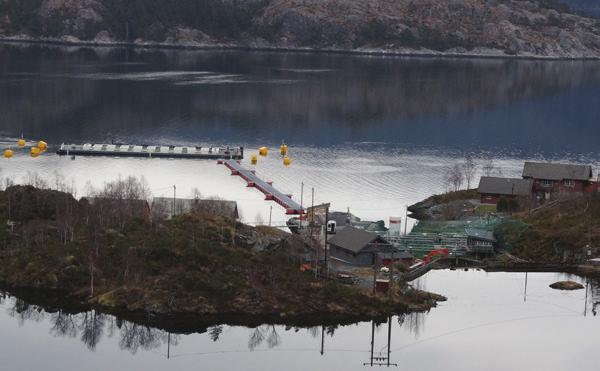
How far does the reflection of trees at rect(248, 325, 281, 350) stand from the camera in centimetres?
4000

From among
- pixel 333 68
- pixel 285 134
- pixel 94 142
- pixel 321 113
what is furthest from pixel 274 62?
pixel 94 142

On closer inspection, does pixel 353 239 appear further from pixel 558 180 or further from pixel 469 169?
pixel 469 169

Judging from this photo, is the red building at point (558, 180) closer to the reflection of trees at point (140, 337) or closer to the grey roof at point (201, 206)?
the grey roof at point (201, 206)

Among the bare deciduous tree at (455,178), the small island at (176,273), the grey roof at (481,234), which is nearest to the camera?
the small island at (176,273)

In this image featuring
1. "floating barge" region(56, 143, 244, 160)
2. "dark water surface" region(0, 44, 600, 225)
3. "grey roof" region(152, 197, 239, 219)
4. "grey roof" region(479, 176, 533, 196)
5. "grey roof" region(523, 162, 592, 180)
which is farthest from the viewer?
"floating barge" region(56, 143, 244, 160)

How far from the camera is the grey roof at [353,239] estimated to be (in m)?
47.6

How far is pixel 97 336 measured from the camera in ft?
132

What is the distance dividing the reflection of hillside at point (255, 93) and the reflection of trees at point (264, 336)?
159ft

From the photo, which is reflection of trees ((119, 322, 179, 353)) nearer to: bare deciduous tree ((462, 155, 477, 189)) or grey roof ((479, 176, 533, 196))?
grey roof ((479, 176, 533, 196))

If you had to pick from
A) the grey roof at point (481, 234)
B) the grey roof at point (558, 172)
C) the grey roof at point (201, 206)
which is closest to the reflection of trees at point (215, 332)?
the grey roof at point (201, 206)

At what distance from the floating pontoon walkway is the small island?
11.9 m

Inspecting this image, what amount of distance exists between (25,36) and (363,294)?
164061mm

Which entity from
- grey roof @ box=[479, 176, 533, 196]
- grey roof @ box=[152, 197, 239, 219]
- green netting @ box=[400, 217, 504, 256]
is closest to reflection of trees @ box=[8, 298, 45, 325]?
grey roof @ box=[152, 197, 239, 219]

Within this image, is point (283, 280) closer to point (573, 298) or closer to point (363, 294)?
point (363, 294)
